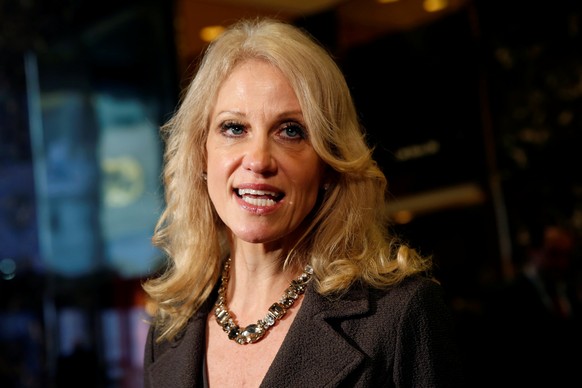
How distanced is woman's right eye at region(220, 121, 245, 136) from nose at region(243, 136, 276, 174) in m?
0.06

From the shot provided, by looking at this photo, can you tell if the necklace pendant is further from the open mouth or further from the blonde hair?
the open mouth

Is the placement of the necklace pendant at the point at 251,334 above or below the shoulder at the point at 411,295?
below

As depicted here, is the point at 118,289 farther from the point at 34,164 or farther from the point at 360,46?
the point at 360,46

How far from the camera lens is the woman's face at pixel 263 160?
5.72ft

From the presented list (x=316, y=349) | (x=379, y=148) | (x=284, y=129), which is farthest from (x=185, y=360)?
(x=379, y=148)

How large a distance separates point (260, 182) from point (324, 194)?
A: 0.22 metres

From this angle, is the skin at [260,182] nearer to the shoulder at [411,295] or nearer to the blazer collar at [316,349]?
the blazer collar at [316,349]

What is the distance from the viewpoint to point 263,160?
1721mm

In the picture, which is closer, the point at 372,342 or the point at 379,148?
the point at 372,342

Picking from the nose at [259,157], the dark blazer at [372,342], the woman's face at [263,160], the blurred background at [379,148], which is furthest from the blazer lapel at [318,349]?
the blurred background at [379,148]

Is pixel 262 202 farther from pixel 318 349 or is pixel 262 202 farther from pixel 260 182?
pixel 318 349

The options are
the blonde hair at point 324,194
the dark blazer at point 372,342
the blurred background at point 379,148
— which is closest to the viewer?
the dark blazer at point 372,342

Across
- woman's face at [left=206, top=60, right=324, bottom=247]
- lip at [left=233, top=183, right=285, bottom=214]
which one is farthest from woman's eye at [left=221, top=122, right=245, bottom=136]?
lip at [left=233, top=183, right=285, bottom=214]

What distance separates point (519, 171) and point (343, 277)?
2.83 meters
